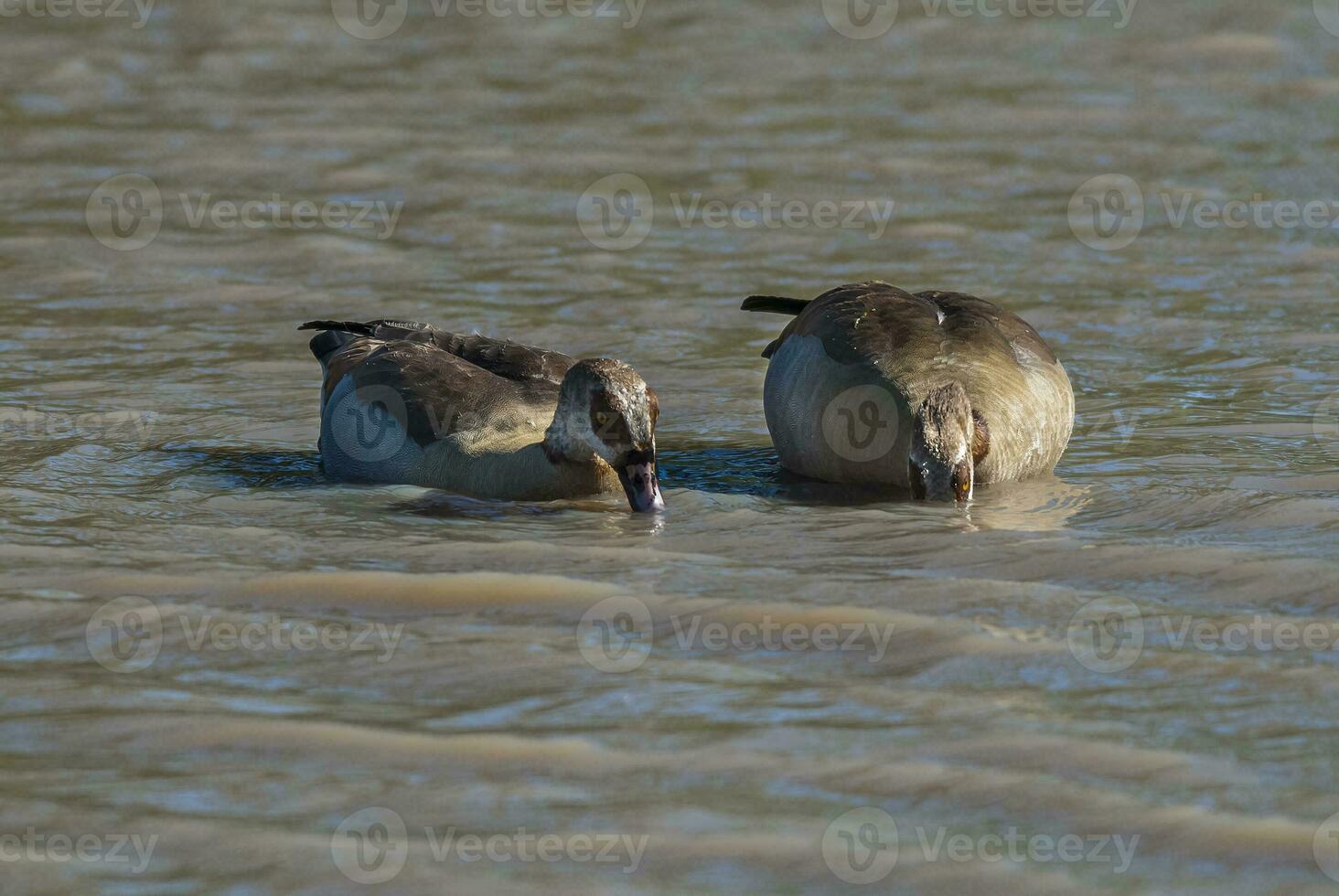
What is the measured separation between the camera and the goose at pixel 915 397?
8.28m

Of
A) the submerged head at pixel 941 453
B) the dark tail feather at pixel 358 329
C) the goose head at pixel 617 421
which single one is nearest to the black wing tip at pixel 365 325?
the dark tail feather at pixel 358 329

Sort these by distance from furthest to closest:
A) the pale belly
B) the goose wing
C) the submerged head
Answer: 1. the goose wing
2. the pale belly
3. the submerged head

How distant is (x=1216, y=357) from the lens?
10820 millimetres

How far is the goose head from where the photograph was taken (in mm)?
8195

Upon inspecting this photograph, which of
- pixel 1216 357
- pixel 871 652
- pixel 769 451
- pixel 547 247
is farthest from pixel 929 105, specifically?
pixel 871 652

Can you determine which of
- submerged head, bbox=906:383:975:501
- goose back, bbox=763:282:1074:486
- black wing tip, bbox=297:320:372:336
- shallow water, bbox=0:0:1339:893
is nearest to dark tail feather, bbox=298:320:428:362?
black wing tip, bbox=297:320:372:336

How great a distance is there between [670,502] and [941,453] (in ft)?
3.75

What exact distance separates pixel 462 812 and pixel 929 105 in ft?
37.6

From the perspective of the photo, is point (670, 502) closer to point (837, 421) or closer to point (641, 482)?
point (641, 482)

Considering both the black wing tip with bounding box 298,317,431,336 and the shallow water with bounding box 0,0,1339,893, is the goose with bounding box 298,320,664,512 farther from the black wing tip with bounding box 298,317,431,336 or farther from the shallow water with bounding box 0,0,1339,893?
the shallow water with bounding box 0,0,1339,893

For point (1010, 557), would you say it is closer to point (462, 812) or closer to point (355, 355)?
point (462, 812)

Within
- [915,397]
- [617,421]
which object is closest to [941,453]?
[915,397]

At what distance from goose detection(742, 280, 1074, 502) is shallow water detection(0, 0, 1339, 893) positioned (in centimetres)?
20

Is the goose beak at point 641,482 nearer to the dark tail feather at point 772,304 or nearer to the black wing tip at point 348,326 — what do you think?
the dark tail feather at point 772,304
